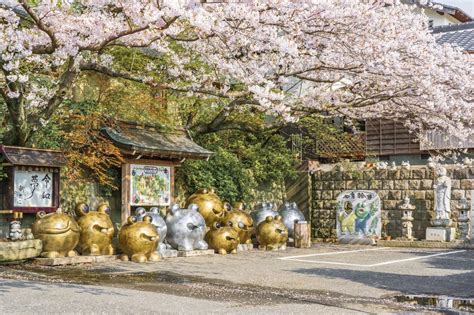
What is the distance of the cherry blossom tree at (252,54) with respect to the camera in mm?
10078

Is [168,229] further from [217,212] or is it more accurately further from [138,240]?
[217,212]

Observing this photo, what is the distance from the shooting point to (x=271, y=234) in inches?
621

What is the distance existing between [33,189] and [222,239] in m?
4.35

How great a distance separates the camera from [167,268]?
38.0 ft

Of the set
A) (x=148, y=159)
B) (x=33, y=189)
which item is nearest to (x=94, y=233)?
(x=33, y=189)

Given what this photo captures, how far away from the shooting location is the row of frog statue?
1217 cm

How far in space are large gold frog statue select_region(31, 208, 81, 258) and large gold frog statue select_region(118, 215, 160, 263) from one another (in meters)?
0.99

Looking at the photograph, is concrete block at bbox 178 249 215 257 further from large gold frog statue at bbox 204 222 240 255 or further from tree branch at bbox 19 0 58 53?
tree branch at bbox 19 0 58 53

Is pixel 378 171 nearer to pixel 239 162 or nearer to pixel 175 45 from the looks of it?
pixel 239 162

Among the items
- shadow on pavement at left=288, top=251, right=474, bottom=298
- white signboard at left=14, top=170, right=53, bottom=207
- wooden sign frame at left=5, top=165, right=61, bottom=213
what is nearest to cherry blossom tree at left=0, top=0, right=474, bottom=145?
wooden sign frame at left=5, top=165, right=61, bottom=213

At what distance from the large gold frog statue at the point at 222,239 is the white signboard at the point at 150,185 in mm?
1720

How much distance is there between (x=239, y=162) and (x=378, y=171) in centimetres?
430

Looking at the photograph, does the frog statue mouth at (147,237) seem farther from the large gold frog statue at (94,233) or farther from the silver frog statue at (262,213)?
the silver frog statue at (262,213)

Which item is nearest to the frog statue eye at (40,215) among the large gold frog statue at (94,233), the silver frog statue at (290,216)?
the large gold frog statue at (94,233)
